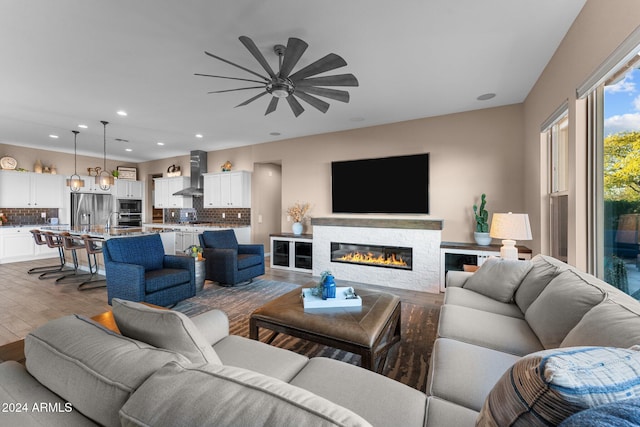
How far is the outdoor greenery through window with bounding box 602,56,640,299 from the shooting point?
171cm

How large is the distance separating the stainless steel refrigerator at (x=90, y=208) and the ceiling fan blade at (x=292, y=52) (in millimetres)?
7924

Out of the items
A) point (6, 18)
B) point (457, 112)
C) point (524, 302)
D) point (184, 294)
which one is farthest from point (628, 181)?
point (6, 18)

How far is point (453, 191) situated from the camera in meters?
4.40

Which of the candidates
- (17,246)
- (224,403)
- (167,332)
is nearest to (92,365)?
(167,332)

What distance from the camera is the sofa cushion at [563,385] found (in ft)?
1.84

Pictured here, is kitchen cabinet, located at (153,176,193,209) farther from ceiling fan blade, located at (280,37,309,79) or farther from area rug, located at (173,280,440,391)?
ceiling fan blade, located at (280,37,309,79)

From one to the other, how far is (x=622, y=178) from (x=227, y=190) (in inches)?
254

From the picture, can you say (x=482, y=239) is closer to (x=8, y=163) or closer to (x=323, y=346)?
(x=323, y=346)

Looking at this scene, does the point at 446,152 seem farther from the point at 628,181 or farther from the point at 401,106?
the point at 628,181

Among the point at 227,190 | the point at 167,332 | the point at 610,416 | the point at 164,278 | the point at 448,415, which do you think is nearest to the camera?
the point at 610,416

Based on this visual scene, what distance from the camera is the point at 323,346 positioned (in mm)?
2385

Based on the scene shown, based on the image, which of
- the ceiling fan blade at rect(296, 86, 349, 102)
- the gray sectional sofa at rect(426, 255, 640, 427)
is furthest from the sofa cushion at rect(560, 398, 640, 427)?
the ceiling fan blade at rect(296, 86, 349, 102)

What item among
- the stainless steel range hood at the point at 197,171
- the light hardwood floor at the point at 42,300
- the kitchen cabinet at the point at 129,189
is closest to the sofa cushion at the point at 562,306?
the light hardwood floor at the point at 42,300

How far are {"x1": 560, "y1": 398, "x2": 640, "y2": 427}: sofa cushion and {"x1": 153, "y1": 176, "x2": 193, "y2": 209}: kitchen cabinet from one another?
321 inches
